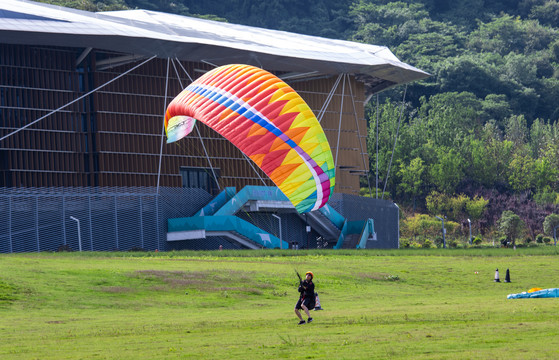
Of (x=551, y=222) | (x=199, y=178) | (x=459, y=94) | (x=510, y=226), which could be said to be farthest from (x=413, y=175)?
(x=199, y=178)

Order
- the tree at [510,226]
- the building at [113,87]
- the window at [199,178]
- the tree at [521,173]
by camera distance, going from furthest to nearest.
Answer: the tree at [521,173] < the tree at [510,226] < the window at [199,178] < the building at [113,87]

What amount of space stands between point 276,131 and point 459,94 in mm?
106953

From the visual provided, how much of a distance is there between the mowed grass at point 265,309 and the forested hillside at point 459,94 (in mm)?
68028

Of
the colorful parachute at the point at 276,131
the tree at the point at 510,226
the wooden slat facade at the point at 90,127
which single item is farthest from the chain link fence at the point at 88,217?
the tree at the point at 510,226

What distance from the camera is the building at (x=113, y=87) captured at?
61469 mm

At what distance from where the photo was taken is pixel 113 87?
215ft

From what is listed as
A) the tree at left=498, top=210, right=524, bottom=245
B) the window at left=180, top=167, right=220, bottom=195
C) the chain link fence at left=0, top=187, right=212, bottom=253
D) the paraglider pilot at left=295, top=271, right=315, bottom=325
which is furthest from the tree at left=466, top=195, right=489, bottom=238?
the paraglider pilot at left=295, top=271, right=315, bottom=325

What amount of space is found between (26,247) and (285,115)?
30.9 metres

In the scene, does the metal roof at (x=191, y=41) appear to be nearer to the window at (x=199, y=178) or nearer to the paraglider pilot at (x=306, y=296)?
the window at (x=199, y=178)

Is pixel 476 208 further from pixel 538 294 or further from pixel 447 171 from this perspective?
pixel 538 294

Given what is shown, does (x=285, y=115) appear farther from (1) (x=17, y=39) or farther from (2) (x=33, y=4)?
(2) (x=33, y=4)

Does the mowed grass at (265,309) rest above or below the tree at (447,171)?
below

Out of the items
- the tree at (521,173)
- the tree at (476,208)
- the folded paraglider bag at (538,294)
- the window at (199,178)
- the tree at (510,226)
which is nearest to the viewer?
the folded paraglider bag at (538,294)

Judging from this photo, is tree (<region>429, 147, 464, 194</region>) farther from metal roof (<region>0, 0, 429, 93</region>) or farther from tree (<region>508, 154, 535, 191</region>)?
metal roof (<region>0, 0, 429, 93</region>)
